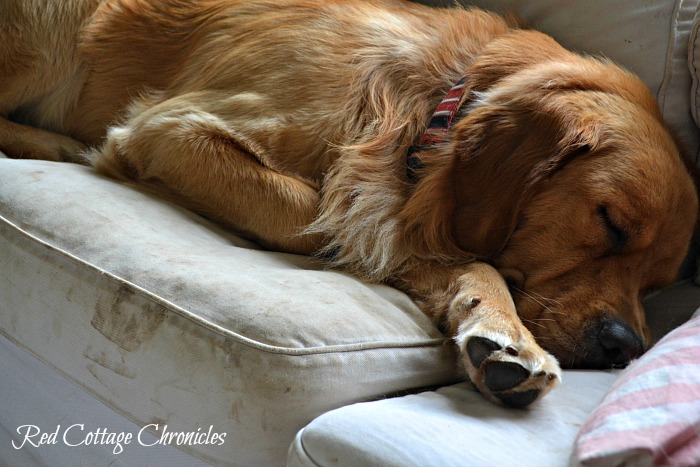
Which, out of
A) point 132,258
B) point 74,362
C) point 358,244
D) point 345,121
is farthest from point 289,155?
point 74,362

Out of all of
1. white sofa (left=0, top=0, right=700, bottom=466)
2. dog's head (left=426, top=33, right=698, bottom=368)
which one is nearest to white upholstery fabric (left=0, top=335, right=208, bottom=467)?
white sofa (left=0, top=0, right=700, bottom=466)

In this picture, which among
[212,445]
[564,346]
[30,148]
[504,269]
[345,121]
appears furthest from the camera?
[30,148]

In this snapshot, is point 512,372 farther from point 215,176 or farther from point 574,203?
point 215,176

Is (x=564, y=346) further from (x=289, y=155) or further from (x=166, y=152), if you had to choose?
(x=166, y=152)

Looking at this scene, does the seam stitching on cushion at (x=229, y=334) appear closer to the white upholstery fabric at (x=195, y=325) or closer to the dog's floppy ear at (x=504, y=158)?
the white upholstery fabric at (x=195, y=325)

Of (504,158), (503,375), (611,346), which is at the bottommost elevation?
(611,346)

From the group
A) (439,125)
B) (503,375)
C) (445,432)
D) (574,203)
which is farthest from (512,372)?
(439,125)

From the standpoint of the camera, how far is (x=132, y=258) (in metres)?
1.66

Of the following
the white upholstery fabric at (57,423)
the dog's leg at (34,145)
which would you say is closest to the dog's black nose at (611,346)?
the white upholstery fabric at (57,423)

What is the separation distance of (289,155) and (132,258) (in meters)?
0.62

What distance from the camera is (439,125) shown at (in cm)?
203

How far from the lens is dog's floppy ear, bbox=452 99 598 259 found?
187 centimetres

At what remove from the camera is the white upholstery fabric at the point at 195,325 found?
1.40 meters

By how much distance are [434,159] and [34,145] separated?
1.44 meters
